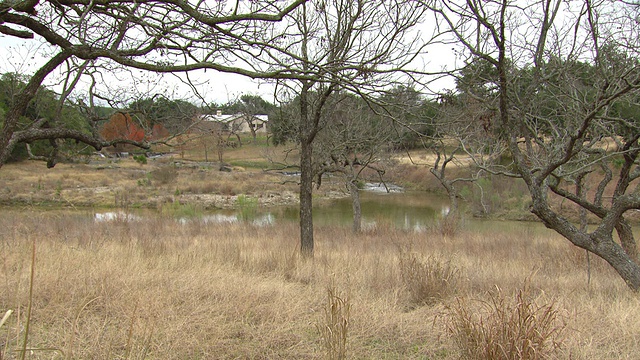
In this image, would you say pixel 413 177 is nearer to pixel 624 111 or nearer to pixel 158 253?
pixel 624 111

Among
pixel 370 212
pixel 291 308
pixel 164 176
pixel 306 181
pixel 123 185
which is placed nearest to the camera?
pixel 291 308

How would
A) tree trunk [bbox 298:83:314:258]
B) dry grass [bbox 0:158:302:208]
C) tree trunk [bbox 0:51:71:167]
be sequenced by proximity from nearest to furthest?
tree trunk [bbox 0:51:71:167] → tree trunk [bbox 298:83:314:258] → dry grass [bbox 0:158:302:208]

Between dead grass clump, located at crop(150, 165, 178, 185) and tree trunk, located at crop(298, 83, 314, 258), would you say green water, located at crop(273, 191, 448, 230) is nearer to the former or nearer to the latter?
tree trunk, located at crop(298, 83, 314, 258)

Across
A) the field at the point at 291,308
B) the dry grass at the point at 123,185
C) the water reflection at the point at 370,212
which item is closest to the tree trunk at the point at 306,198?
the field at the point at 291,308

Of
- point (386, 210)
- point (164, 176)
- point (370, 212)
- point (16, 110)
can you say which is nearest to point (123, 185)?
point (164, 176)

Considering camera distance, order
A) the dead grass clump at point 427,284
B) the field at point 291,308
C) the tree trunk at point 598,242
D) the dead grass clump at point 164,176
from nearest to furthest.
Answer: the field at point 291,308, the dead grass clump at point 427,284, the tree trunk at point 598,242, the dead grass clump at point 164,176

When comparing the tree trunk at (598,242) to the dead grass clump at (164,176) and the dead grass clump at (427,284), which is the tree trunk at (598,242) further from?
the dead grass clump at (164,176)

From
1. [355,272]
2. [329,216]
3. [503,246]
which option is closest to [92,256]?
[355,272]

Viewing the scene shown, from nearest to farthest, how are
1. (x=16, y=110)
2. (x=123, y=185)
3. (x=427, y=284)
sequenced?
(x=16, y=110)
(x=427, y=284)
(x=123, y=185)

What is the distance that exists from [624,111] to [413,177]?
26.4 metres

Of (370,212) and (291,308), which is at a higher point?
(291,308)

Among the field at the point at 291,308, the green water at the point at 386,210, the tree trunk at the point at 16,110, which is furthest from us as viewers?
the green water at the point at 386,210

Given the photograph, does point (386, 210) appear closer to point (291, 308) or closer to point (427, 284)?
point (427, 284)

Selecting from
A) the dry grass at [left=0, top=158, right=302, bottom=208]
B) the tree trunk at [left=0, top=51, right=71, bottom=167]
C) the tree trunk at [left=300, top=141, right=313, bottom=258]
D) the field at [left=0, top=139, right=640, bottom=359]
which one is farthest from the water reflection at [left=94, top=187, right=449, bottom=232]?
the tree trunk at [left=0, top=51, right=71, bottom=167]
